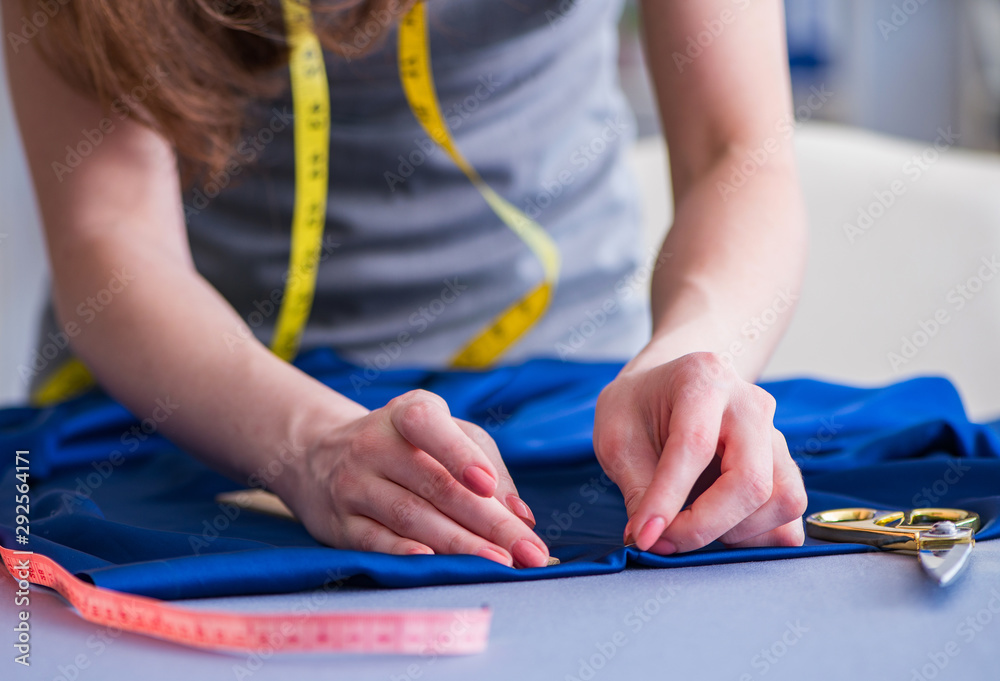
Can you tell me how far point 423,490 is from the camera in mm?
659

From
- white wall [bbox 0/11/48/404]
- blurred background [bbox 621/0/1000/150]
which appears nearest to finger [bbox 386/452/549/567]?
white wall [bbox 0/11/48/404]

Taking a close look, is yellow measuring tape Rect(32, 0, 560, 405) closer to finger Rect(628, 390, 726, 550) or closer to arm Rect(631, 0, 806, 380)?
arm Rect(631, 0, 806, 380)

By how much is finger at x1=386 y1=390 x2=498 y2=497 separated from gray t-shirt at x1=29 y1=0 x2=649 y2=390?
606 mm

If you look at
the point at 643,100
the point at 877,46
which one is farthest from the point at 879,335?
the point at 877,46

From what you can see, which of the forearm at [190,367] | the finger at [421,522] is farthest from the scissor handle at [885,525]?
the forearm at [190,367]

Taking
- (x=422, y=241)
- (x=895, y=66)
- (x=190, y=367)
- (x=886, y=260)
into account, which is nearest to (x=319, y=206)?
(x=422, y=241)

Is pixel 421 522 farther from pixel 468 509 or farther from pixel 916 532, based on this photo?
pixel 916 532

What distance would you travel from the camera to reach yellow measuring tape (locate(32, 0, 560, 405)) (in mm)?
1128

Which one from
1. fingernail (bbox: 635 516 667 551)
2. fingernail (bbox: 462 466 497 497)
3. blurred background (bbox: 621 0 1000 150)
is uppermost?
fingernail (bbox: 462 466 497 497)

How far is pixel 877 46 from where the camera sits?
4777 mm

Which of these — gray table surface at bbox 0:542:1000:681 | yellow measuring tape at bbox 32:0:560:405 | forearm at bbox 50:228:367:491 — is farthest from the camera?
yellow measuring tape at bbox 32:0:560:405

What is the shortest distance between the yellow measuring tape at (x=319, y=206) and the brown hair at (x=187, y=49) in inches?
2.4

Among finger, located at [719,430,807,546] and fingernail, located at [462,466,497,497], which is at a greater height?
fingernail, located at [462,466,497,497]

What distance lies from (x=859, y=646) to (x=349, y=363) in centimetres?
77
